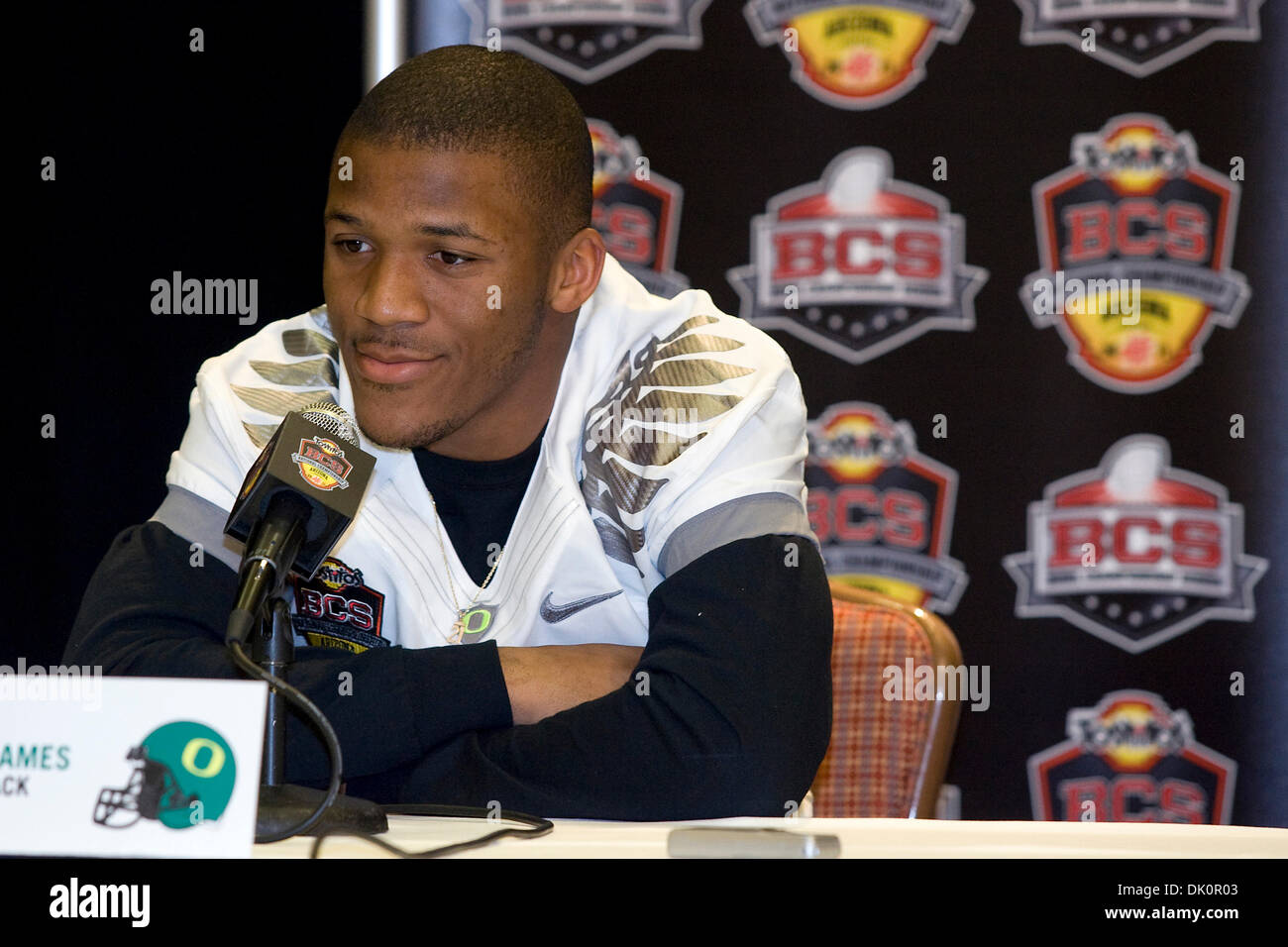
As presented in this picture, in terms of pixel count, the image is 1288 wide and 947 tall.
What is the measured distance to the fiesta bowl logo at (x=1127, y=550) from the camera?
252 centimetres

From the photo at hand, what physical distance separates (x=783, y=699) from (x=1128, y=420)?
1395 mm

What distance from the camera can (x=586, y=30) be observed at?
8.56ft

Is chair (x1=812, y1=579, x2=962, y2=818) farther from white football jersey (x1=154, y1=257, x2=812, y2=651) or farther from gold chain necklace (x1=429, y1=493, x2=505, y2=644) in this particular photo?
gold chain necklace (x1=429, y1=493, x2=505, y2=644)

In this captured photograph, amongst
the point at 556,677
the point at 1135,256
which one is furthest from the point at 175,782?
the point at 1135,256

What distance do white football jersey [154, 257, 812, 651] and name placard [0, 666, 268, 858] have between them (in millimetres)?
758

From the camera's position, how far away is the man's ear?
173 centimetres

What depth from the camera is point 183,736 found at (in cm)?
86

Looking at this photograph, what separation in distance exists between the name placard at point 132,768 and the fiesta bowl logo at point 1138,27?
84.4 inches

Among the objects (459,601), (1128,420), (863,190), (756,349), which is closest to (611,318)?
(756,349)

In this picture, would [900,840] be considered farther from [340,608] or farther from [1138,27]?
[1138,27]

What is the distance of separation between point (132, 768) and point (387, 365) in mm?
815

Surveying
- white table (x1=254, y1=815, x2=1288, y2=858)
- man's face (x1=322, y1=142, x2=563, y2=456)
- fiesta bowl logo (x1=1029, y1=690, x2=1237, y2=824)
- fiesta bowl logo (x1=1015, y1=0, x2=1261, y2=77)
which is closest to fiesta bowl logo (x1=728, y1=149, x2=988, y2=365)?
fiesta bowl logo (x1=1015, y1=0, x2=1261, y2=77)

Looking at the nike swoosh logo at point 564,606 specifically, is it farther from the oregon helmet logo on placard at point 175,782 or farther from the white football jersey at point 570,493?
the oregon helmet logo on placard at point 175,782

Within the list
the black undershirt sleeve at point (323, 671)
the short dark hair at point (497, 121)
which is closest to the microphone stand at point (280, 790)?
the black undershirt sleeve at point (323, 671)
